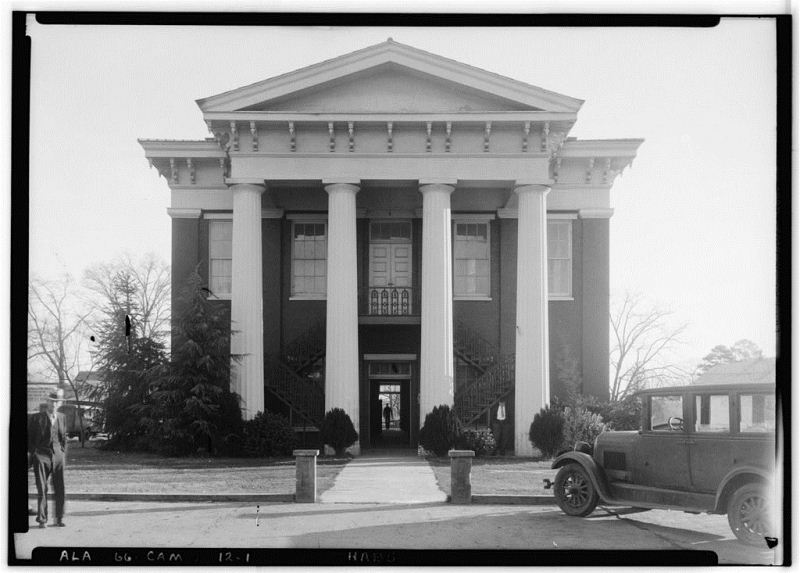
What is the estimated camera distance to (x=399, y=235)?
29609 mm

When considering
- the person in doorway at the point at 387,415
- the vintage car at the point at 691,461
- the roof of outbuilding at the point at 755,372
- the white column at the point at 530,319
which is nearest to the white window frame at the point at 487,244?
the white column at the point at 530,319

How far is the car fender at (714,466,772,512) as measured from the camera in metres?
12.1

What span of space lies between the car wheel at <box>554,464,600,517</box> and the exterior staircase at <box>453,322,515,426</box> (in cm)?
1095

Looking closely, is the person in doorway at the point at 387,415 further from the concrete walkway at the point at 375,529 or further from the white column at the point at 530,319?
the concrete walkway at the point at 375,529

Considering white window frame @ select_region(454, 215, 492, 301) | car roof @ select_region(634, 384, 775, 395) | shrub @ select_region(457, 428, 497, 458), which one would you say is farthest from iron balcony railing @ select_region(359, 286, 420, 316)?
car roof @ select_region(634, 384, 775, 395)

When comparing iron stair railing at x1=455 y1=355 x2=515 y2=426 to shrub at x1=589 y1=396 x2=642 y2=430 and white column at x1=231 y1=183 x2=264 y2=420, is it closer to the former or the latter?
shrub at x1=589 y1=396 x2=642 y2=430

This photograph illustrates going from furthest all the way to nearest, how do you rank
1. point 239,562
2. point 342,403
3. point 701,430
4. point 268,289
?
point 268,289 → point 342,403 → point 701,430 → point 239,562

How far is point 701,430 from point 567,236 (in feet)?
54.0

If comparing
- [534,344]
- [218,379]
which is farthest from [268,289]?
[534,344]

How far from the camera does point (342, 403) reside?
25406 millimetres

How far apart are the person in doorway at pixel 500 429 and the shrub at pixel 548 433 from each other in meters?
1.32

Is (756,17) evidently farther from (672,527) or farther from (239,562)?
(239,562)

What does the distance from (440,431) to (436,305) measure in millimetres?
3450

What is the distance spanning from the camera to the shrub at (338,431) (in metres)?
24.9
